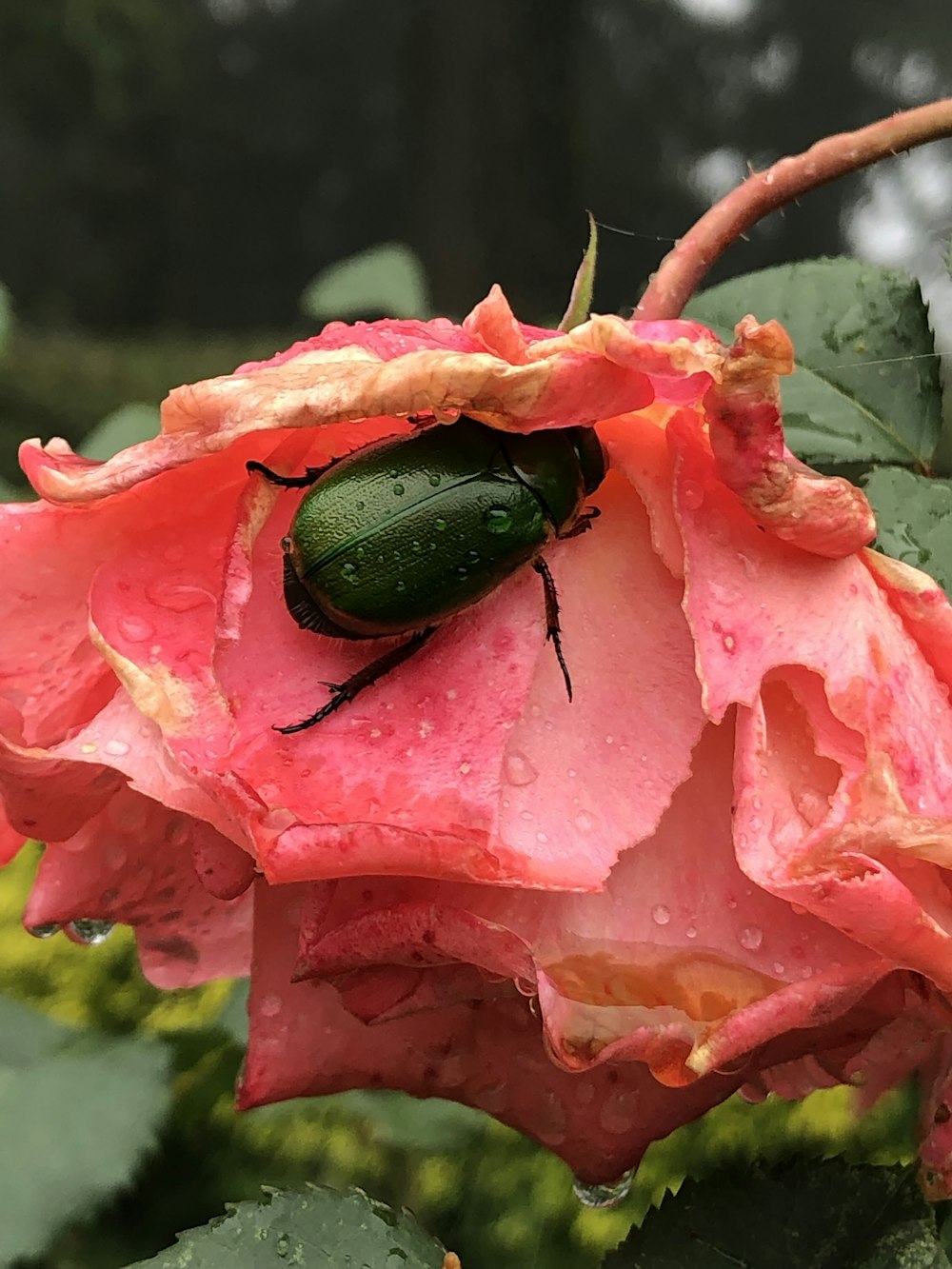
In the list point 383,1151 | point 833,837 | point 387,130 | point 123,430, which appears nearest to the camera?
point 833,837

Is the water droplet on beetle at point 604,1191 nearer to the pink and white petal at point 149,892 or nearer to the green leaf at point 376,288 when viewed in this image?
the pink and white petal at point 149,892

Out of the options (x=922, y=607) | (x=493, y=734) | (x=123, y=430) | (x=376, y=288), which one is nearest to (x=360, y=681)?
(x=493, y=734)

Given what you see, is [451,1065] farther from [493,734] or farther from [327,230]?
[327,230]

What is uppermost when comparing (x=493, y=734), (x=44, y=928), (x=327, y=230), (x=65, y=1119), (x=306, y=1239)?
(x=493, y=734)

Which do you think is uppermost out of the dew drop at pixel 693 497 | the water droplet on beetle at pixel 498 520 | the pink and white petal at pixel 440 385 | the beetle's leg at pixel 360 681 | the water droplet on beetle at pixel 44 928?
the pink and white petal at pixel 440 385

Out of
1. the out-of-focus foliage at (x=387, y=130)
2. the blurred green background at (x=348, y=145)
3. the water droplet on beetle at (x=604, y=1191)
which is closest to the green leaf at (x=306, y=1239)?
the water droplet on beetle at (x=604, y=1191)
